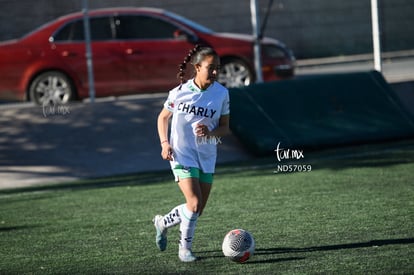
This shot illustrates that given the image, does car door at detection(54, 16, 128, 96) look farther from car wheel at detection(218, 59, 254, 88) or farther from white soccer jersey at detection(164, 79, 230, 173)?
white soccer jersey at detection(164, 79, 230, 173)

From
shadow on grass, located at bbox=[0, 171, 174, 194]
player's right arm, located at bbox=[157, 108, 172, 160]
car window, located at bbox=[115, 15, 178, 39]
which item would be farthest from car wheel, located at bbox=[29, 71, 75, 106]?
player's right arm, located at bbox=[157, 108, 172, 160]

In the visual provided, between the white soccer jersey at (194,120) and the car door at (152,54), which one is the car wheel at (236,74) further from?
the white soccer jersey at (194,120)

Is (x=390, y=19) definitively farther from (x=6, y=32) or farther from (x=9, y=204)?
(x=9, y=204)

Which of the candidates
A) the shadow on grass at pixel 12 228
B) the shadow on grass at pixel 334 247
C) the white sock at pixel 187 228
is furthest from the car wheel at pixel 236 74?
the white sock at pixel 187 228

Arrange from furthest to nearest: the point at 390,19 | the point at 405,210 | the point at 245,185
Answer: the point at 390,19 < the point at 245,185 < the point at 405,210

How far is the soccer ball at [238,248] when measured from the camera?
660cm

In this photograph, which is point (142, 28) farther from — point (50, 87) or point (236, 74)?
point (50, 87)

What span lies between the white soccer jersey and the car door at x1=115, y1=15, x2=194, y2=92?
889 centimetres

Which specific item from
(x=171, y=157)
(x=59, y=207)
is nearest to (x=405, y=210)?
(x=171, y=157)

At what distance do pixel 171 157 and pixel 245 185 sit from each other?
13.5 ft

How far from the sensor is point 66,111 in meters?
14.4

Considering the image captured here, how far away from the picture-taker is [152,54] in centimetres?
1616

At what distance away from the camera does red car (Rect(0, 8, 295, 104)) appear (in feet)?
51.9

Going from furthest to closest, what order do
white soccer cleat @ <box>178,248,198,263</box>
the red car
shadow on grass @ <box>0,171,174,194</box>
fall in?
the red car < shadow on grass @ <box>0,171,174,194</box> < white soccer cleat @ <box>178,248,198,263</box>
